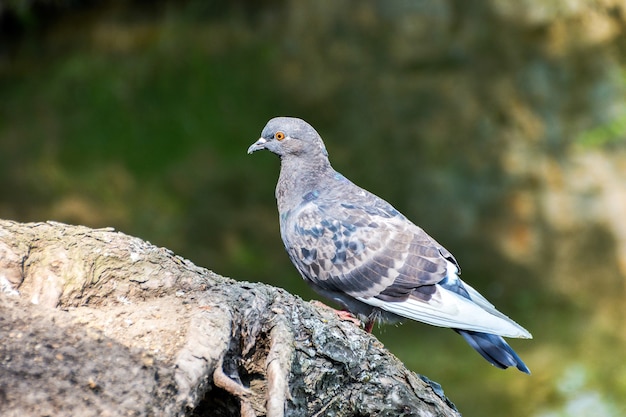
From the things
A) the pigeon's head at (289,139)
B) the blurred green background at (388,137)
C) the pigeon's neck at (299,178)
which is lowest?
the blurred green background at (388,137)

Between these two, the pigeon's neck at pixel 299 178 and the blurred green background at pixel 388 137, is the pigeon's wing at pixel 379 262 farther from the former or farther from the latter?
the blurred green background at pixel 388 137

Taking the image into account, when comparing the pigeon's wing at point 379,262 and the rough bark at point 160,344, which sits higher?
the rough bark at point 160,344

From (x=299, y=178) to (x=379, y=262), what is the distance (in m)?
0.88

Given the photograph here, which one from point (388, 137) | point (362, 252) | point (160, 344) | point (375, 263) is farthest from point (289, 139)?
point (388, 137)

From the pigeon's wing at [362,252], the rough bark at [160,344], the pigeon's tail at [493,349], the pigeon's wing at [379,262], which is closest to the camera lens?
the rough bark at [160,344]

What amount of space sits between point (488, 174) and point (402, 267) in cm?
542

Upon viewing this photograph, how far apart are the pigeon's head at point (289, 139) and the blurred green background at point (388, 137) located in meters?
4.14

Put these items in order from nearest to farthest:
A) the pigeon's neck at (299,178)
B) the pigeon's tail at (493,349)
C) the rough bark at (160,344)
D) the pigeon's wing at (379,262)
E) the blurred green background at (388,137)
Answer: the rough bark at (160,344)
the pigeon's tail at (493,349)
the pigeon's wing at (379,262)
the pigeon's neck at (299,178)
the blurred green background at (388,137)

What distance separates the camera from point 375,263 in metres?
4.62

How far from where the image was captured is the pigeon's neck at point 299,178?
199 inches

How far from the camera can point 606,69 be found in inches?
367

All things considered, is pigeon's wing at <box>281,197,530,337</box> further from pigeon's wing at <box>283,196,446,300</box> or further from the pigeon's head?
the pigeon's head

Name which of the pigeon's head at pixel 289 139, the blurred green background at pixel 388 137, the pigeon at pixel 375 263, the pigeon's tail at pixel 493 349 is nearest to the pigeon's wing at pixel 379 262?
the pigeon at pixel 375 263

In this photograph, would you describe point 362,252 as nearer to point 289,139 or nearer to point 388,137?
point 289,139
